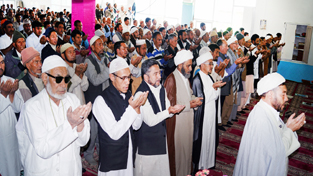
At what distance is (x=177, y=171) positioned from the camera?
331cm

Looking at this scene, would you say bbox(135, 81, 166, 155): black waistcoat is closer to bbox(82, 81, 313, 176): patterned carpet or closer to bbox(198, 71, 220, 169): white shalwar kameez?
bbox(198, 71, 220, 169): white shalwar kameez

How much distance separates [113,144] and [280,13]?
11.5 m

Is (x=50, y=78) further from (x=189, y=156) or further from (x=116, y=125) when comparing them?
(x=189, y=156)

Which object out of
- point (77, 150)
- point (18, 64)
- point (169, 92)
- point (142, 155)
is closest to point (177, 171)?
point (142, 155)

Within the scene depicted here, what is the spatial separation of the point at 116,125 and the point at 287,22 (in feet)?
37.1

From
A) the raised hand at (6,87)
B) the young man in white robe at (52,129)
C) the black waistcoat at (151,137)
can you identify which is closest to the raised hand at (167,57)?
the black waistcoat at (151,137)

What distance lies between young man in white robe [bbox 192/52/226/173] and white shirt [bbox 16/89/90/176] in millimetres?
1794

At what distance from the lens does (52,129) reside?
1.95m

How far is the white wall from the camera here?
35.3ft

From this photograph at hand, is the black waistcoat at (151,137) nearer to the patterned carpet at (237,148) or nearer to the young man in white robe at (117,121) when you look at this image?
the young man in white robe at (117,121)

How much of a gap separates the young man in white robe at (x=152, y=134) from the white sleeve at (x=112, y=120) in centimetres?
40

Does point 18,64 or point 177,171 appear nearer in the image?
point 177,171

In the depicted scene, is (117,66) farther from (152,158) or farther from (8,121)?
(8,121)

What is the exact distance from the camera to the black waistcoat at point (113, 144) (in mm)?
2346
